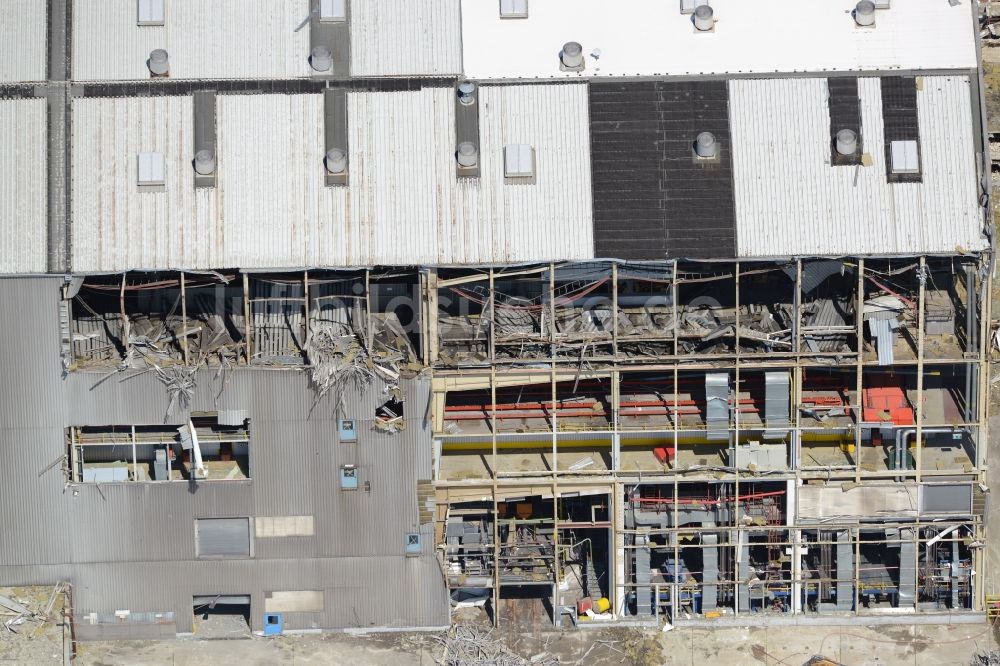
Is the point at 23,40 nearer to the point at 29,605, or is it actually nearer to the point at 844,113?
the point at 29,605

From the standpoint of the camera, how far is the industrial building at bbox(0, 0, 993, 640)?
53.3 m

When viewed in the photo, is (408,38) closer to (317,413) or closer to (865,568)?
(317,413)

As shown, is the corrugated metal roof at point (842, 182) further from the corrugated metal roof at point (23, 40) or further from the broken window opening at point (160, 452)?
the corrugated metal roof at point (23, 40)

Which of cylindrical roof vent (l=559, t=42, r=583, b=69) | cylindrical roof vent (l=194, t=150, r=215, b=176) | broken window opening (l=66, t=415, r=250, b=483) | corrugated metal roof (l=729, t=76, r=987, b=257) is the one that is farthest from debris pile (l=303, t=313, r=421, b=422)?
corrugated metal roof (l=729, t=76, r=987, b=257)

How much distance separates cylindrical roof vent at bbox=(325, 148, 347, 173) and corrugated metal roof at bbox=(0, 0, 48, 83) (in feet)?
42.0

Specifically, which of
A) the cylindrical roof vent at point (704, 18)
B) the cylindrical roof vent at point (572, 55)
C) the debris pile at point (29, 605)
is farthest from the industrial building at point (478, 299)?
the debris pile at point (29, 605)

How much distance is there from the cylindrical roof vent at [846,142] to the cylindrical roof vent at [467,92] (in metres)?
15.3

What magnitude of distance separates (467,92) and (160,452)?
786 inches

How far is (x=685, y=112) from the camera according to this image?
54.4 m

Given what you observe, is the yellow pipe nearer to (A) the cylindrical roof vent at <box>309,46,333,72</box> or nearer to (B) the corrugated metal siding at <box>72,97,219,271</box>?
(B) the corrugated metal siding at <box>72,97,219,271</box>

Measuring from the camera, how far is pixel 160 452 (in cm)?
5447

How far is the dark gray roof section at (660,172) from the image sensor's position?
175 feet

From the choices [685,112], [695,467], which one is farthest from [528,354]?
[685,112]

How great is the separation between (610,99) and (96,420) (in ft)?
83.3
